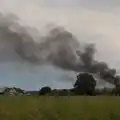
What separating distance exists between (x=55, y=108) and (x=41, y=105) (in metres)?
0.35

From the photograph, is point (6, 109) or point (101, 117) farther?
point (101, 117)

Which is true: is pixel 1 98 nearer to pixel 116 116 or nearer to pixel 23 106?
pixel 23 106

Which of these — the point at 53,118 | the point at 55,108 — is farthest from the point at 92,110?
the point at 53,118

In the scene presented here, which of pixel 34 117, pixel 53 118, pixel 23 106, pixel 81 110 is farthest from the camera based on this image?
pixel 81 110

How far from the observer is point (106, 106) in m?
12.3

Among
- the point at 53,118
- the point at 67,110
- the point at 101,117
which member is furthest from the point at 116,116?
the point at 53,118

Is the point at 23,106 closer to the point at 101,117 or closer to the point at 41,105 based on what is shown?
the point at 41,105

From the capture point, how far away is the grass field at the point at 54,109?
9.23 m

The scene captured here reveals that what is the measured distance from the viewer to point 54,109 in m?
10.5

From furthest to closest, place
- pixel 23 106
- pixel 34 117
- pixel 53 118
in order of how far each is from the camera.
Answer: pixel 23 106
pixel 53 118
pixel 34 117

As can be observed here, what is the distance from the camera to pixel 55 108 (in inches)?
419

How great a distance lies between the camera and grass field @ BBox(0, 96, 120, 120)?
30.3 feet

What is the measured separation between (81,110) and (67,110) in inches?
16.0

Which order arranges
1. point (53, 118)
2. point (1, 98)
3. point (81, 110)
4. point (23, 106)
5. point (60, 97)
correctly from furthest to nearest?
1. point (60, 97)
2. point (1, 98)
3. point (81, 110)
4. point (23, 106)
5. point (53, 118)
